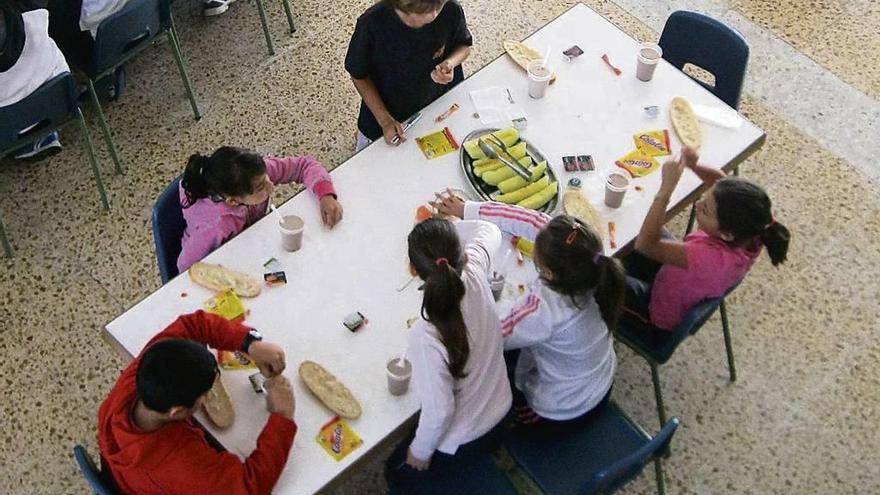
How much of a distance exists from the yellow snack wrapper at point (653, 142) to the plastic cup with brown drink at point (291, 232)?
114cm

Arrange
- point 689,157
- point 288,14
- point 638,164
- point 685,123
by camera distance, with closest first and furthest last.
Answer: point 689,157 < point 638,164 < point 685,123 < point 288,14

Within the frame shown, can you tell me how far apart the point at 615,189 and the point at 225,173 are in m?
1.16

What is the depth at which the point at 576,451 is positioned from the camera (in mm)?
2578

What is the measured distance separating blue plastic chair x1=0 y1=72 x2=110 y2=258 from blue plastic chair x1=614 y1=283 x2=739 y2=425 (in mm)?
2113

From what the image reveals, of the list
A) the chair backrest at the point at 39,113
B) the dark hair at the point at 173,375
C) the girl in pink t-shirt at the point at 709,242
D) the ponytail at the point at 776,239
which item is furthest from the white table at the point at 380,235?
the chair backrest at the point at 39,113

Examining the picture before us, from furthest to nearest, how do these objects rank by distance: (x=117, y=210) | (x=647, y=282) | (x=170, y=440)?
(x=117, y=210)
(x=647, y=282)
(x=170, y=440)

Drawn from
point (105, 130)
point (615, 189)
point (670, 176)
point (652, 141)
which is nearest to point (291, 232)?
point (615, 189)

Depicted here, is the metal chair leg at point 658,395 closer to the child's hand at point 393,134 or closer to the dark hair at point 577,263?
the dark hair at point 577,263

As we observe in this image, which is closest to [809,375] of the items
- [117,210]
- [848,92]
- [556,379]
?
[556,379]

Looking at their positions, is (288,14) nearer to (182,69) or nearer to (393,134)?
(182,69)

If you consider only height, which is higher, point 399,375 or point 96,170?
point 399,375

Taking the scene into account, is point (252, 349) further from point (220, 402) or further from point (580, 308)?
point (580, 308)

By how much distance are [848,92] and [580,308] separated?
9.01ft

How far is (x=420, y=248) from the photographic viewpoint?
2.24 meters
